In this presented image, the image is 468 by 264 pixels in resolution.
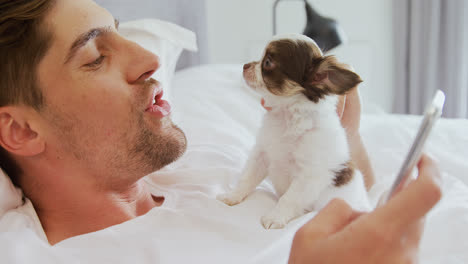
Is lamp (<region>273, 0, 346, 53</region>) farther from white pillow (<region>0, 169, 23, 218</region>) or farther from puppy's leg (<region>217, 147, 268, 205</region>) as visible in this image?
white pillow (<region>0, 169, 23, 218</region>)

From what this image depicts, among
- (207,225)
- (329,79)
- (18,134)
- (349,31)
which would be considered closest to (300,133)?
(329,79)

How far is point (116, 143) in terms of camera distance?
3.47 feet

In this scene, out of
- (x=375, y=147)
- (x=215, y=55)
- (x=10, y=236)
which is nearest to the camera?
(x=10, y=236)

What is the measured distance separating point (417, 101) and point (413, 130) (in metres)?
1.85

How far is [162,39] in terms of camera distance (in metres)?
1.80

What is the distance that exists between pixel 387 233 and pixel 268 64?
0.63 m

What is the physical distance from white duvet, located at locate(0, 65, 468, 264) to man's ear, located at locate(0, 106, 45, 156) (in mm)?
159

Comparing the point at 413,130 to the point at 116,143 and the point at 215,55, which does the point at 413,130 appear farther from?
the point at 215,55

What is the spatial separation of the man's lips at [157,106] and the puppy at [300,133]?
249 mm

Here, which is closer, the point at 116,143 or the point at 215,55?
the point at 116,143

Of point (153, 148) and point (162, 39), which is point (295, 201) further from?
point (162, 39)

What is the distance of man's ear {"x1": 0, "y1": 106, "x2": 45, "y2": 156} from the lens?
3.24 ft

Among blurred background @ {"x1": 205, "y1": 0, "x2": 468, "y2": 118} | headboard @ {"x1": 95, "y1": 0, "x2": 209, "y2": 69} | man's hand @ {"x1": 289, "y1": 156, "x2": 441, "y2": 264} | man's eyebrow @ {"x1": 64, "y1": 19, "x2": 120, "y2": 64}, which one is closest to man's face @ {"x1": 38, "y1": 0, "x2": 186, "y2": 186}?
man's eyebrow @ {"x1": 64, "y1": 19, "x2": 120, "y2": 64}

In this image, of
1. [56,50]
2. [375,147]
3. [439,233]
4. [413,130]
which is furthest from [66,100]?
Answer: [413,130]
